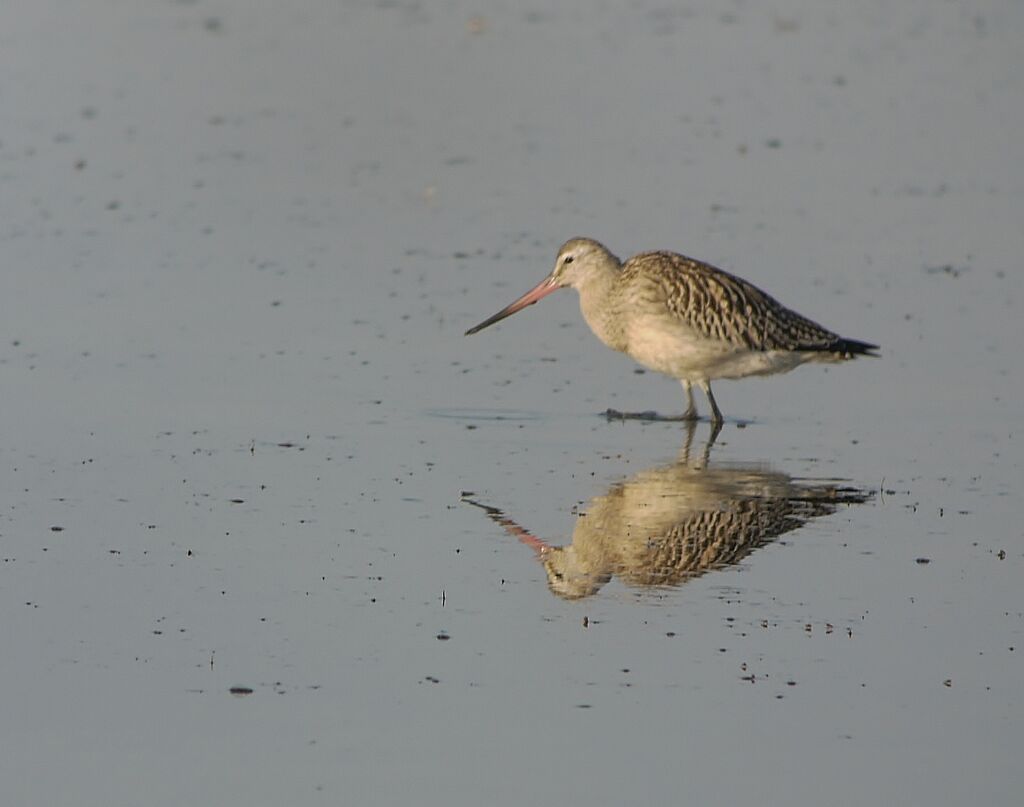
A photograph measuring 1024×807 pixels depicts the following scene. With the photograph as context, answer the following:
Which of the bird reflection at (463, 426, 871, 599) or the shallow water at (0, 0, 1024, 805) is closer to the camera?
the shallow water at (0, 0, 1024, 805)

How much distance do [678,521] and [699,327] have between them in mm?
2236

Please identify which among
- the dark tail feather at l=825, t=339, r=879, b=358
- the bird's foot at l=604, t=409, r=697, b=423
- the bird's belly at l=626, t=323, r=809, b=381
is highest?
the dark tail feather at l=825, t=339, r=879, b=358

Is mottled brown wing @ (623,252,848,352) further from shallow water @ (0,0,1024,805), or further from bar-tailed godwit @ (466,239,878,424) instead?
shallow water @ (0,0,1024,805)

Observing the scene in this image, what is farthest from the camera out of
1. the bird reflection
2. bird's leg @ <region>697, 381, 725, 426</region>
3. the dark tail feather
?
the dark tail feather

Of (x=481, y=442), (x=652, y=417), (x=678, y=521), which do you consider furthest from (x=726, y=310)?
(x=678, y=521)

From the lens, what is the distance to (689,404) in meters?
11.1

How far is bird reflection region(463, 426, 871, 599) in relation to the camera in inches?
326

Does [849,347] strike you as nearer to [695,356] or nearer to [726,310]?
[726,310]

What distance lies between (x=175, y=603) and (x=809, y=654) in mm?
2196

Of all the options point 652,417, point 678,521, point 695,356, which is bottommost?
point 678,521

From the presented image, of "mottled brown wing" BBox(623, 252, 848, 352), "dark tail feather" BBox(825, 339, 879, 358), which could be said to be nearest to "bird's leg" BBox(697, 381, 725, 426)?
"mottled brown wing" BBox(623, 252, 848, 352)

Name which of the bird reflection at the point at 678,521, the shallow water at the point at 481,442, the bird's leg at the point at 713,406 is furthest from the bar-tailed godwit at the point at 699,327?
the bird reflection at the point at 678,521

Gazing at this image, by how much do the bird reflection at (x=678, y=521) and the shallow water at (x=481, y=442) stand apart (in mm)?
37

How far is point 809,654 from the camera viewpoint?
7391mm
